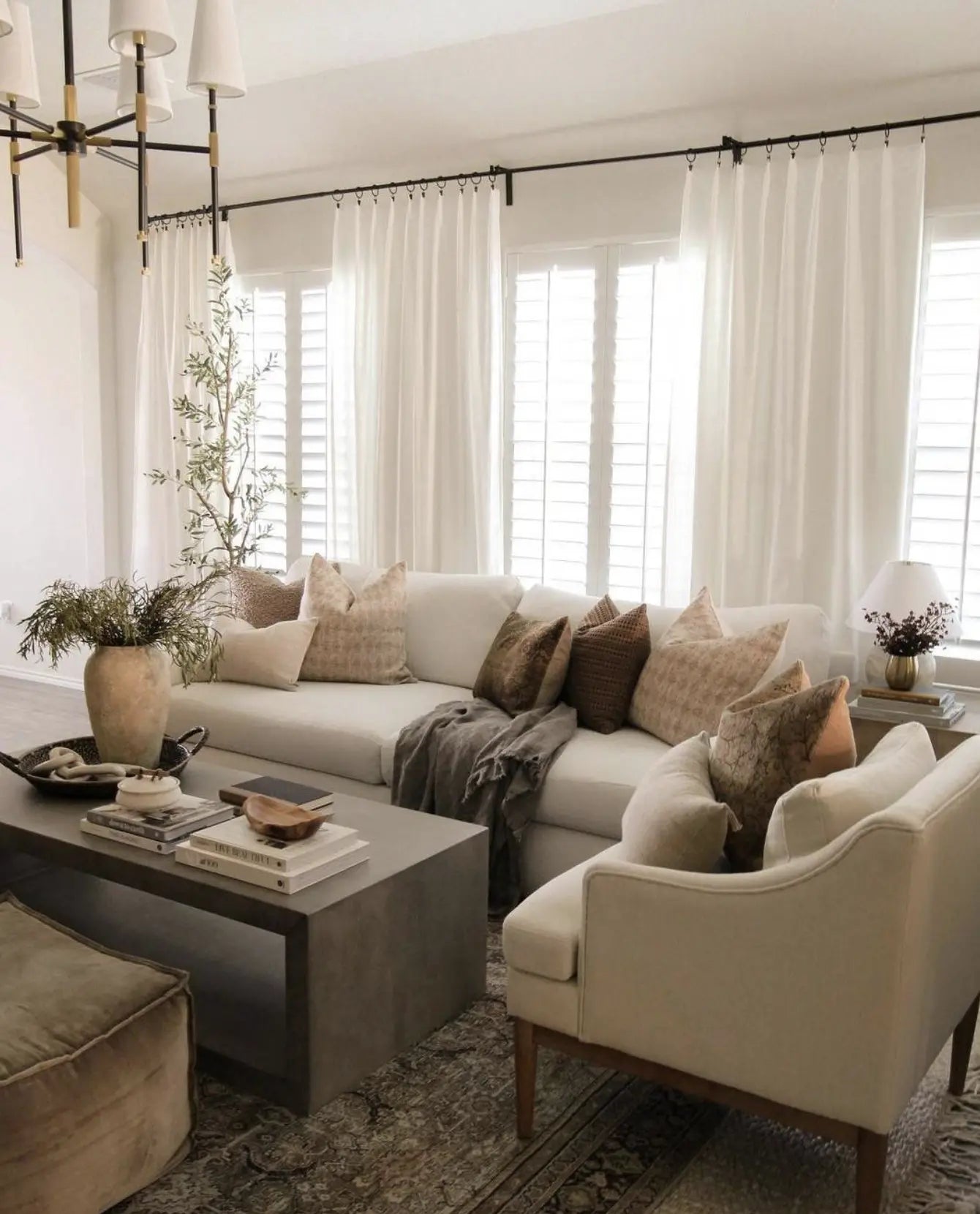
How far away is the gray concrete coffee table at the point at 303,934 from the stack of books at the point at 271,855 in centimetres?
3

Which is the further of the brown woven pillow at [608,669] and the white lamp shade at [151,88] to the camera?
the brown woven pillow at [608,669]

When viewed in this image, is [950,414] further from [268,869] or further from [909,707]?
[268,869]

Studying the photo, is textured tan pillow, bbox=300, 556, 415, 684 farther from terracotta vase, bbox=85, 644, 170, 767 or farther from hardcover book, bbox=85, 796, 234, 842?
hardcover book, bbox=85, 796, 234, 842

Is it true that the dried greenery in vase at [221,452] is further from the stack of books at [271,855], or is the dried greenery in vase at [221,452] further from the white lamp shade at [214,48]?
the stack of books at [271,855]

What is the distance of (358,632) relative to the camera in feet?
14.5

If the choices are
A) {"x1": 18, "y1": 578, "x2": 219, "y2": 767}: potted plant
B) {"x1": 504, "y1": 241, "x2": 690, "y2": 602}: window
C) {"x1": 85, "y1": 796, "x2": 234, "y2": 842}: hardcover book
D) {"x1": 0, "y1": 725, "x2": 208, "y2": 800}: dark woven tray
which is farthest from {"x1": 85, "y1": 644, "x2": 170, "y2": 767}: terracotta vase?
{"x1": 504, "y1": 241, "x2": 690, "y2": 602}: window

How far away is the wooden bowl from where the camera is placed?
8.22 ft

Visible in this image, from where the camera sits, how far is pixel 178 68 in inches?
190

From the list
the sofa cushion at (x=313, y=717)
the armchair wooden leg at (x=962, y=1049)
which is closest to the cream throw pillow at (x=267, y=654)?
the sofa cushion at (x=313, y=717)

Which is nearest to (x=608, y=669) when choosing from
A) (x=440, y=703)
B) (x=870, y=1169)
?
(x=440, y=703)

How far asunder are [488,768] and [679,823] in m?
1.34

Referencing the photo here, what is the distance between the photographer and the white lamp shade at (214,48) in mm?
2828

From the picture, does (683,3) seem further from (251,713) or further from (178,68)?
(251,713)

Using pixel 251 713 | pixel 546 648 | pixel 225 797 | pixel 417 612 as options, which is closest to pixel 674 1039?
pixel 225 797
